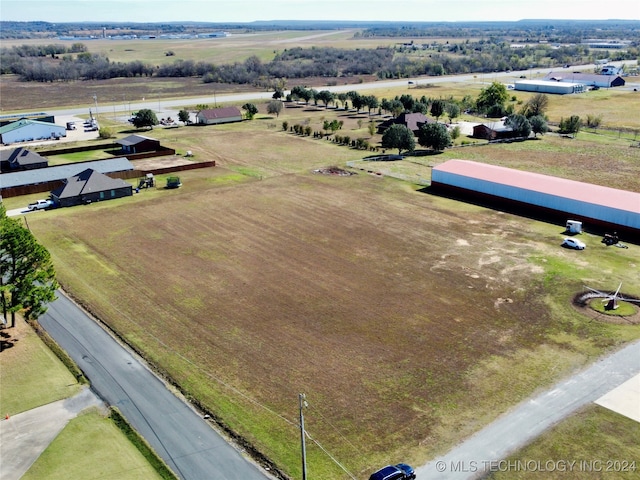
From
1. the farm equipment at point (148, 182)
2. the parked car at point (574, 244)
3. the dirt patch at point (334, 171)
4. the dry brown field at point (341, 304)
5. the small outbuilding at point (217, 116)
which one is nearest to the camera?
the dry brown field at point (341, 304)

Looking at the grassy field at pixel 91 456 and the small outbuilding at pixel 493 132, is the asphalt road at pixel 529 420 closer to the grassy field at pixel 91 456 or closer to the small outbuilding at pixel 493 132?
the grassy field at pixel 91 456

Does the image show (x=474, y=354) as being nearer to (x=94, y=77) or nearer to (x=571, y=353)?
(x=571, y=353)

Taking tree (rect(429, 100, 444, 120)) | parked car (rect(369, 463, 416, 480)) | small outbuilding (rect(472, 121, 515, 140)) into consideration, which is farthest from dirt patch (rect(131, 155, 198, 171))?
parked car (rect(369, 463, 416, 480))

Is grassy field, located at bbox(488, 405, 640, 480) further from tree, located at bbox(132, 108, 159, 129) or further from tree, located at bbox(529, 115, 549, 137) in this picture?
tree, located at bbox(132, 108, 159, 129)

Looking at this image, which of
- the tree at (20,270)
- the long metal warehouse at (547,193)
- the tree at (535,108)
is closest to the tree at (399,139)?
the long metal warehouse at (547,193)

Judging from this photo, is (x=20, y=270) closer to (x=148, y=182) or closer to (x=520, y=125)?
(x=148, y=182)

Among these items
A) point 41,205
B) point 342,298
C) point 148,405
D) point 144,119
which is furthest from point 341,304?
point 144,119
